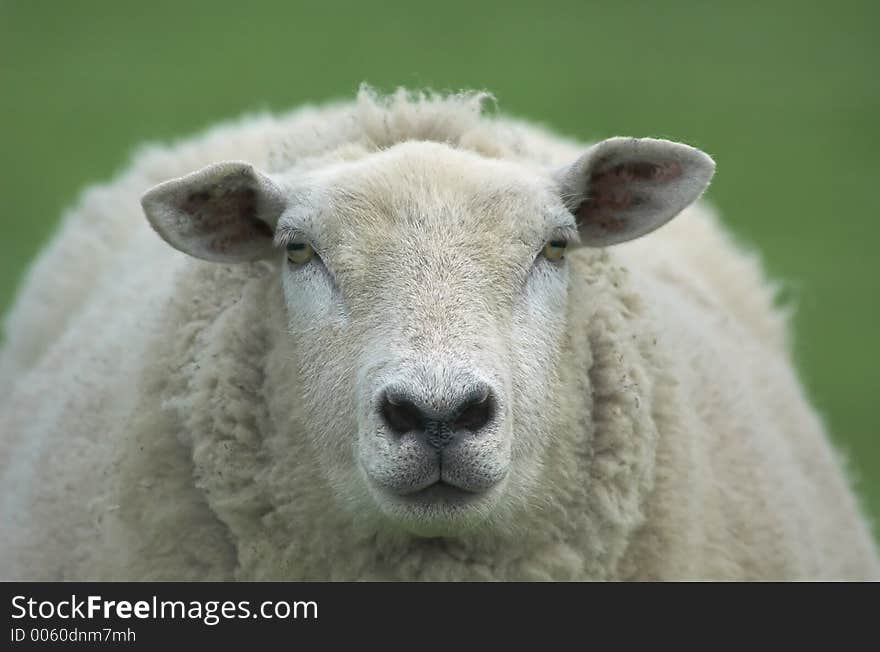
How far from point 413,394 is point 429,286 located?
396 millimetres

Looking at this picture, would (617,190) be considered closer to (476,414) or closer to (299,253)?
(299,253)

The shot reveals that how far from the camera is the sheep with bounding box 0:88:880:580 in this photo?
3809 mm

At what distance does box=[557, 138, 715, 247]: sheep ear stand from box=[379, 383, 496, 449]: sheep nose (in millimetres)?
878

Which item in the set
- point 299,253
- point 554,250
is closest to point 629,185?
point 554,250

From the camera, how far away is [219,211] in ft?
14.0

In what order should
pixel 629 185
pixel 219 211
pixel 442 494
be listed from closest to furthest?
pixel 442 494 < pixel 219 211 < pixel 629 185

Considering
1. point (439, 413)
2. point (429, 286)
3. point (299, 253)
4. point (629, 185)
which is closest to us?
point (439, 413)

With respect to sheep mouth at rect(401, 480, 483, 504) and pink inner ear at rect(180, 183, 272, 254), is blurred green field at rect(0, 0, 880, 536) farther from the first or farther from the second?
sheep mouth at rect(401, 480, 483, 504)

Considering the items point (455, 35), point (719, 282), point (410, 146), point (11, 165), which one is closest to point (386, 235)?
point (410, 146)

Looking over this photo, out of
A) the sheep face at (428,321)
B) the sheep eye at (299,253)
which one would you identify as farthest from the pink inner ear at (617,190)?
the sheep eye at (299,253)

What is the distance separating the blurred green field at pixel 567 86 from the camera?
49.1 feet

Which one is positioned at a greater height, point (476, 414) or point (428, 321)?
point (428, 321)
